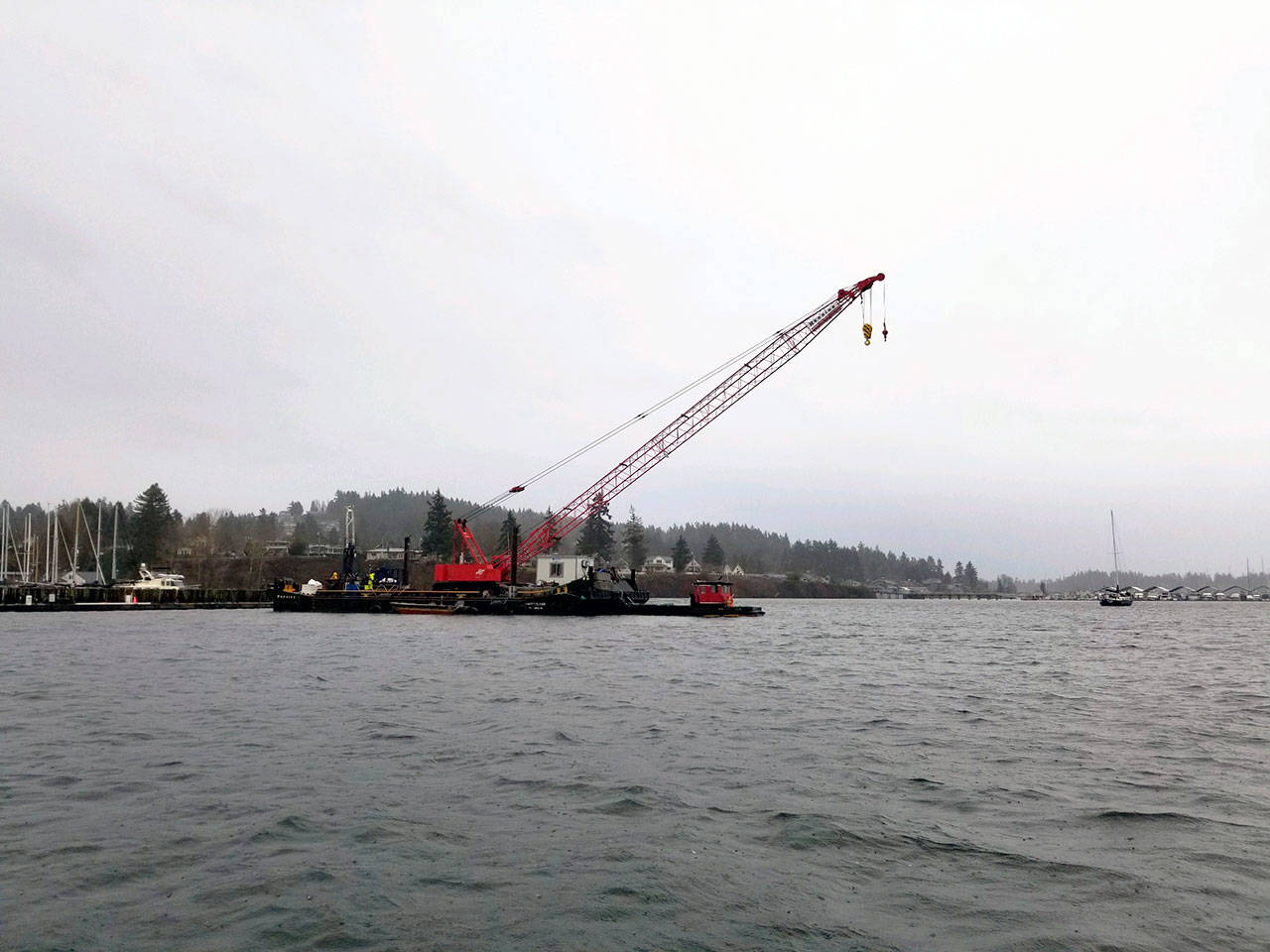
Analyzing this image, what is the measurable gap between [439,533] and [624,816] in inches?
5964

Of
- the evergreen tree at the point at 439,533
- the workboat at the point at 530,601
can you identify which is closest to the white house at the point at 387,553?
the evergreen tree at the point at 439,533

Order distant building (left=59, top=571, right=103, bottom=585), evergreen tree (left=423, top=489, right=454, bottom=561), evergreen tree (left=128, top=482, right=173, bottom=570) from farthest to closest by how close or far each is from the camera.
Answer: evergreen tree (left=423, top=489, right=454, bottom=561) → evergreen tree (left=128, top=482, right=173, bottom=570) → distant building (left=59, top=571, right=103, bottom=585)

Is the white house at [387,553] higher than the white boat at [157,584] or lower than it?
higher

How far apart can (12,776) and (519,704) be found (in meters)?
11.5

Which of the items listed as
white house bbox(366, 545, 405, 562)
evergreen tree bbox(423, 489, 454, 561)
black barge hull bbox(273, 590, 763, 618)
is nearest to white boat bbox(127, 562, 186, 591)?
black barge hull bbox(273, 590, 763, 618)

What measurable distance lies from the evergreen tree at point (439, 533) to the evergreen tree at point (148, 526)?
44214 millimetres

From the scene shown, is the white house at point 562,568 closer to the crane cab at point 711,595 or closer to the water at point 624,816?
the crane cab at point 711,595

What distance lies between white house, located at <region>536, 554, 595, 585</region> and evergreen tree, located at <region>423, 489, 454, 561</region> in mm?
74969

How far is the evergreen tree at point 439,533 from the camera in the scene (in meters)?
158

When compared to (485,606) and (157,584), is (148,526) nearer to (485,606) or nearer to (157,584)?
(157,584)

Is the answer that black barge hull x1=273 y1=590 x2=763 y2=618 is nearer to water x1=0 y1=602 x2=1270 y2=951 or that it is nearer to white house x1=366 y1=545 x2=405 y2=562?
water x1=0 y1=602 x2=1270 y2=951

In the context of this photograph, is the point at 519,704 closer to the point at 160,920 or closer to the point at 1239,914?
the point at 160,920

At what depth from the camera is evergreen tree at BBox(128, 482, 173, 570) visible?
14025cm

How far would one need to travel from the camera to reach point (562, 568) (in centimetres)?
8488
